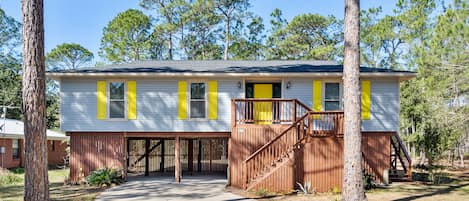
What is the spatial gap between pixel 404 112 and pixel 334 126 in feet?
36.1

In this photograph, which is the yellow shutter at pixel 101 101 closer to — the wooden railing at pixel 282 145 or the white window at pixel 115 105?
the white window at pixel 115 105

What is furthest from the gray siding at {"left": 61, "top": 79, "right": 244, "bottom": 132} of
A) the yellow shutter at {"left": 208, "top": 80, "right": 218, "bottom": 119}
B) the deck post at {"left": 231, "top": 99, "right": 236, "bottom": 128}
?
the deck post at {"left": 231, "top": 99, "right": 236, "bottom": 128}

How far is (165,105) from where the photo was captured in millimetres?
13844

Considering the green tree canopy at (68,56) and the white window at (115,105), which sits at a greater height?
the green tree canopy at (68,56)

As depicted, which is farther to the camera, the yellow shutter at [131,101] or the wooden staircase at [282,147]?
the yellow shutter at [131,101]

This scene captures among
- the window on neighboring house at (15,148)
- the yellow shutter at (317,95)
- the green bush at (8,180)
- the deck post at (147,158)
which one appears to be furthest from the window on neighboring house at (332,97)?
the window on neighboring house at (15,148)

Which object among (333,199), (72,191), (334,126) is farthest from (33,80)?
(334,126)

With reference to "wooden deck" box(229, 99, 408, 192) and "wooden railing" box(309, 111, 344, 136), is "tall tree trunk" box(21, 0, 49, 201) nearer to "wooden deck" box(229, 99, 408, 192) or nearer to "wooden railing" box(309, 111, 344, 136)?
"wooden deck" box(229, 99, 408, 192)

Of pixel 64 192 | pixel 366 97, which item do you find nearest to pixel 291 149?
pixel 366 97

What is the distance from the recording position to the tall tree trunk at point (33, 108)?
286 inches

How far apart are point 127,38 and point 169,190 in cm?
2117

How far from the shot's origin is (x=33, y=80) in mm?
7316

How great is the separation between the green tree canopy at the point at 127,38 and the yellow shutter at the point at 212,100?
710 inches

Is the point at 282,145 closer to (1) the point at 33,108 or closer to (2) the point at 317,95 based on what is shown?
(2) the point at 317,95
